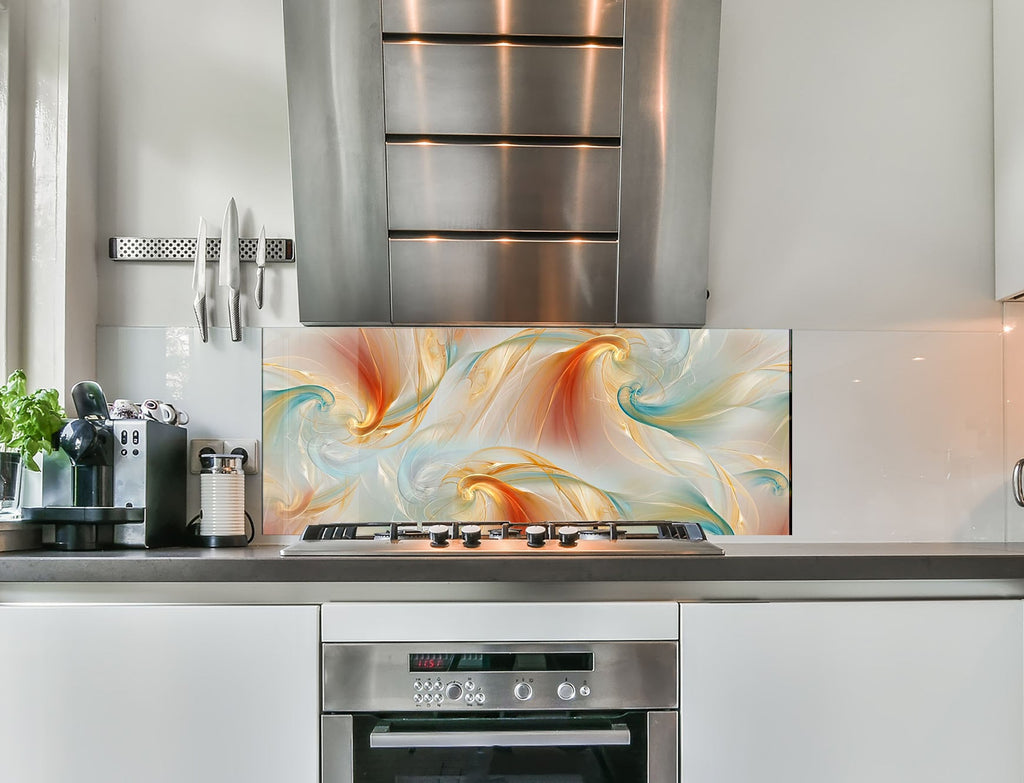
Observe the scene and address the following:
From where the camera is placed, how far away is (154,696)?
1449 millimetres

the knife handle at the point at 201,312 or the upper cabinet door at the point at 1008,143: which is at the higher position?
the upper cabinet door at the point at 1008,143

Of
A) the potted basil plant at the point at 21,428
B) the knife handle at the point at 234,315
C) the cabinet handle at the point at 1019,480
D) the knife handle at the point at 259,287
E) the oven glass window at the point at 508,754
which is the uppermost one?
the knife handle at the point at 259,287

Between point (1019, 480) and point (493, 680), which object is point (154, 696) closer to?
point (493, 680)

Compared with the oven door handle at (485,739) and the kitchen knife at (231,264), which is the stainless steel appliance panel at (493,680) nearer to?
the oven door handle at (485,739)

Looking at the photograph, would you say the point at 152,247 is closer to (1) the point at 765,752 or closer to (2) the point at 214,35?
(2) the point at 214,35

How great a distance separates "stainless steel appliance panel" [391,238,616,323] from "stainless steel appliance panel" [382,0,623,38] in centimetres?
48

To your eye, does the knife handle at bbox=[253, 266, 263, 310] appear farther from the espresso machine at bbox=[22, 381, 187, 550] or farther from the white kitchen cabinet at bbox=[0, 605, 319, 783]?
the white kitchen cabinet at bbox=[0, 605, 319, 783]

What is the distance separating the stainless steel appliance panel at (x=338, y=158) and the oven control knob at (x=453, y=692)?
0.89 metres

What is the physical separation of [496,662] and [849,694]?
0.65 m

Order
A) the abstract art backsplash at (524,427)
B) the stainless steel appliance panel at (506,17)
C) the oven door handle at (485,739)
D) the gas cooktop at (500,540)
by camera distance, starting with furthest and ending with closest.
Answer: the abstract art backsplash at (524,427) < the stainless steel appliance panel at (506,17) < the gas cooktop at (500,540) < the oven door handle at (485,739)

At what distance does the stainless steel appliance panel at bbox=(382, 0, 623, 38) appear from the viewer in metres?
1.83

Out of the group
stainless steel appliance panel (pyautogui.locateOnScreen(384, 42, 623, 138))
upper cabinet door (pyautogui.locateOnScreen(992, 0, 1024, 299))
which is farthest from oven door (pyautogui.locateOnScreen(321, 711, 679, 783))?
upper cabinet door (pyautogui.locateOnScreen(992, 0, 1024, 299))

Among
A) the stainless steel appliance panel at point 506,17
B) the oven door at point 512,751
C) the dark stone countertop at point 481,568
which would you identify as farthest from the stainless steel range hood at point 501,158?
the oven door at point 512,751

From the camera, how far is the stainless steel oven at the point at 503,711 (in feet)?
4.71
